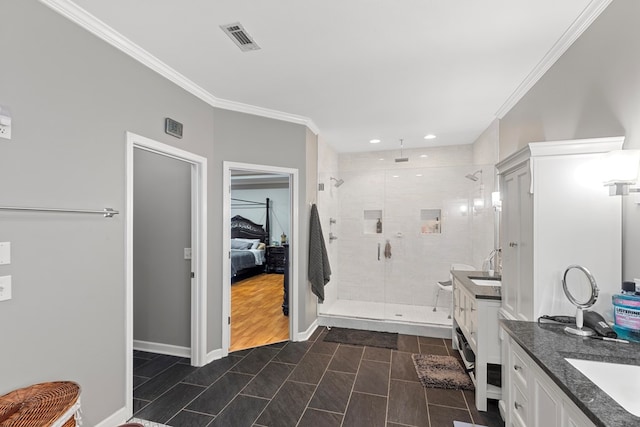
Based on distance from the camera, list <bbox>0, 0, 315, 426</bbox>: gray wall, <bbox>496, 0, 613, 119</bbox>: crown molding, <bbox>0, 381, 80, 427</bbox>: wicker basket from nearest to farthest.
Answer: <bbox>0, 381, 80, 427</bbox>: wicker basket
<bbox>0, 0, 315, 426</bbox>: gray wall
<bbox>496, 0, 613, 119</bbox>: crown molding

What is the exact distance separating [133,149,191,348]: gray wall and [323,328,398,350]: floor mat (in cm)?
177

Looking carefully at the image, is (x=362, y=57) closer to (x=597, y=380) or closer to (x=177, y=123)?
(x=177, y=123)

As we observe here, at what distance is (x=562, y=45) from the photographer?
203 centimetres

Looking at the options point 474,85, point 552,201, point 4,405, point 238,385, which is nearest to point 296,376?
point 238,385

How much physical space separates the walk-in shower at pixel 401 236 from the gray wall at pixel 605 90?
2.30 m

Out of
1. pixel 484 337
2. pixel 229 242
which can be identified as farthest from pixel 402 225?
pixel 229 242

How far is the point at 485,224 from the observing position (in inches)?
158

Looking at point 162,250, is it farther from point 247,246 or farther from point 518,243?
point 247,246

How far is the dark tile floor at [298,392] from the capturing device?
2184 millimetres

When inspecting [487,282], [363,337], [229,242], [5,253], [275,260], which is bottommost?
[363,337]

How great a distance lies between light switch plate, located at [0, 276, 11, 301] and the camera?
144 centimetres

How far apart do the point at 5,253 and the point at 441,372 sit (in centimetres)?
337

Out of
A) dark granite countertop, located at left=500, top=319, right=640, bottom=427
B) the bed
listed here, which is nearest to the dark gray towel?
dark granite countertop, located at left=500, top=319, right=640, bottom=427

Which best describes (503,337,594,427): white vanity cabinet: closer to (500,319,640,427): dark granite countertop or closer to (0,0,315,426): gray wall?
(500,319,640,427): dark granite countertop
